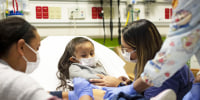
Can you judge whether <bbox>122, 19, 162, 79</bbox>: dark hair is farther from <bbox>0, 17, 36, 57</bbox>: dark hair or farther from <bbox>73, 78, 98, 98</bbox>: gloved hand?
<bbox>0, 17, 36, 57</bbox>: dark hair

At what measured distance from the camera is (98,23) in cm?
304

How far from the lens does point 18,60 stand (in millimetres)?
1065

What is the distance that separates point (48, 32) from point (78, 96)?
1498 mm

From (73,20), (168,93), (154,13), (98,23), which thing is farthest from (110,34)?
(168,93)

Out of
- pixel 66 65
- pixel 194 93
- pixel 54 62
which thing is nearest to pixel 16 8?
pixel 54 62

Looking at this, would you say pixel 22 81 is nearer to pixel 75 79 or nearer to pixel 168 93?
pixel 168 93

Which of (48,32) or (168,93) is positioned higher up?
(48,32)

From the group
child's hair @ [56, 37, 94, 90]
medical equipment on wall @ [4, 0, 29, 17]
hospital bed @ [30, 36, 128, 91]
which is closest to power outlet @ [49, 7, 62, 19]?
medical equipment on wall @ [4, 0, 29, 17]

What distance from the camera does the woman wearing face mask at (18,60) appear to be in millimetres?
829

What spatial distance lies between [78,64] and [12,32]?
937 mm

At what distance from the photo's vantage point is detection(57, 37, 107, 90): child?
185 centimetres

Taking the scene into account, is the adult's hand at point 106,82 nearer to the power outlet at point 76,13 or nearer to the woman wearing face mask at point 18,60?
the woman wearing face mask at point 18,60

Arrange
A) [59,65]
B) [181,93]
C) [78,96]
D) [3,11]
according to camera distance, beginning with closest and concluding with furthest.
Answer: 1. [181,93]
2. [78,96]
3. [59,65]
4. [3,11]

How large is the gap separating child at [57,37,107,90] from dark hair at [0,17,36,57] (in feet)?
2.65
